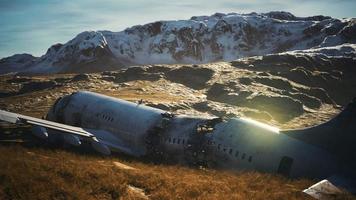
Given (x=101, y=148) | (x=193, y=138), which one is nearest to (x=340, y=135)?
(x=193, y=138)

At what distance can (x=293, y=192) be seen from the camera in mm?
17891

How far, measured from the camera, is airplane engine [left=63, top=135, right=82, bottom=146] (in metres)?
27.6

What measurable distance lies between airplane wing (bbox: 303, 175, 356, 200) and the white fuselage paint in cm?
166

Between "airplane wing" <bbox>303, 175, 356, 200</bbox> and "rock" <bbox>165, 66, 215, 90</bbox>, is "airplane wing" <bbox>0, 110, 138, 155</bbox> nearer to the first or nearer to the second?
"airplane wing" <bbox>303, 175, 356, 200</bbox>

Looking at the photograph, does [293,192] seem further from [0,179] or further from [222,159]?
[0,179]

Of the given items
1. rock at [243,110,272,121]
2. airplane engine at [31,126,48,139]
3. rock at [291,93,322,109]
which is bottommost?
rock at [243,110,272,121]

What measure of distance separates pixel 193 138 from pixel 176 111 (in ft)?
120

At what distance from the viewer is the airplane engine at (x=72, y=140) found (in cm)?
2760

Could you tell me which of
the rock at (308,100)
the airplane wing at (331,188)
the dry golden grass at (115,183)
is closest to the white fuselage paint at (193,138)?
the dry golden grass at (115,183)

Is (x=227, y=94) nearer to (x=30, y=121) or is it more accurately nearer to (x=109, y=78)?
(x=109, y=78)

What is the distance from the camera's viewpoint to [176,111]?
63.3 m

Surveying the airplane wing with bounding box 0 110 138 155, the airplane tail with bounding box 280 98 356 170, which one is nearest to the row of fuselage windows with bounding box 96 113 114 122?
the airplane wing with bounding box 0 110 138 155

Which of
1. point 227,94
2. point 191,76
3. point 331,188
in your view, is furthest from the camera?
point 191,76

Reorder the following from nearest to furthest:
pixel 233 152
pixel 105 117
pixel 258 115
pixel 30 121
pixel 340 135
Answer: pixel 340 135 < pixel 233 152 < pixel 30 121 < pixel 105 117 < pixel 258 115
